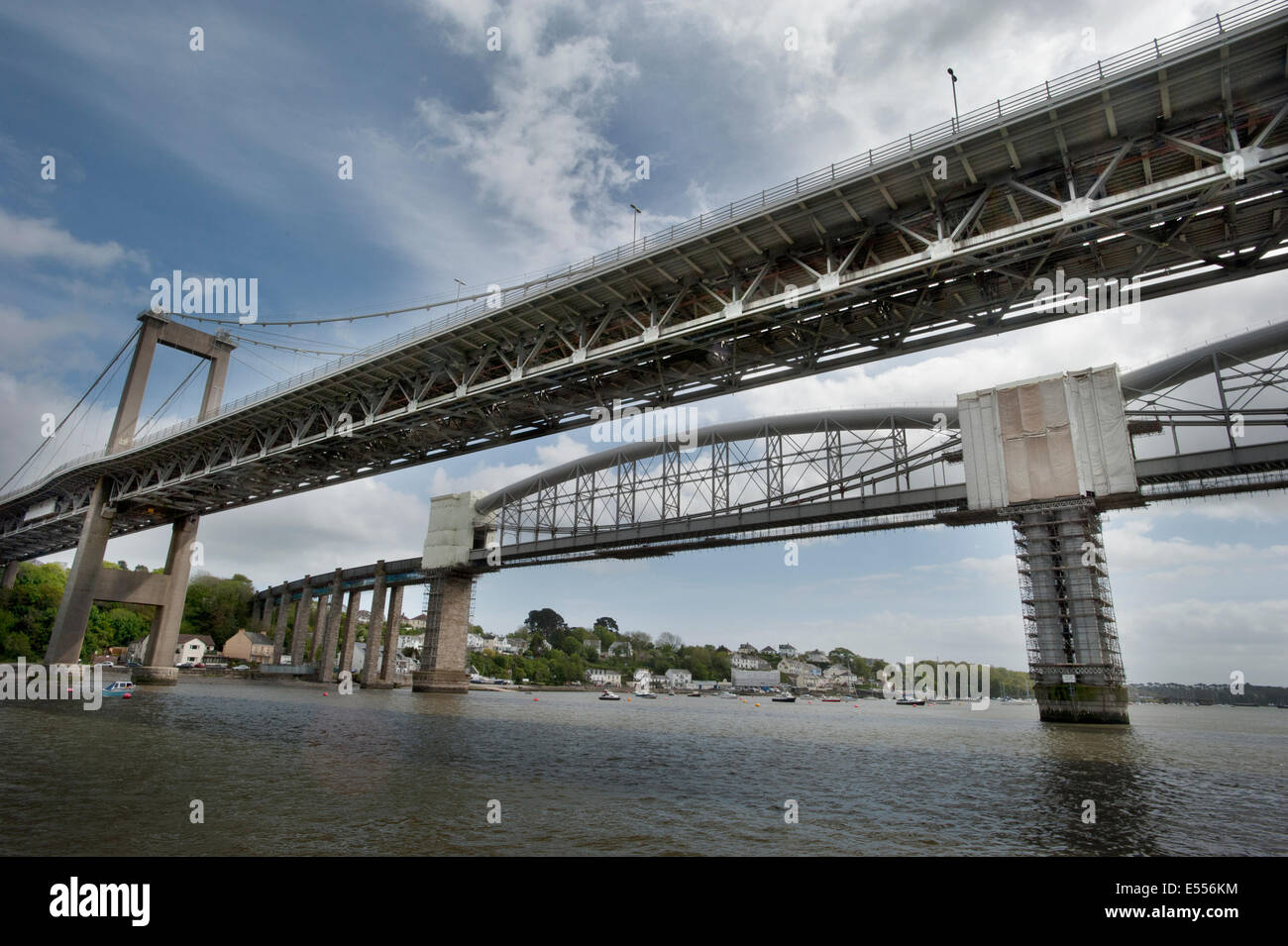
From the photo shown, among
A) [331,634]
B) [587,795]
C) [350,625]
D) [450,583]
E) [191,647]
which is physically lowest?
[587,795]

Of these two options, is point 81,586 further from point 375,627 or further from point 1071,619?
point 1071,619

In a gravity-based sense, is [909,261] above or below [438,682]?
above

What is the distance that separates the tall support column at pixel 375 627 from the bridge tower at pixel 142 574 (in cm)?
2726

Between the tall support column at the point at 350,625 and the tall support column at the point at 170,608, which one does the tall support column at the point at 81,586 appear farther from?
the tall support column at the point at 350,625

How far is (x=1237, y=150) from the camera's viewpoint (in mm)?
17266

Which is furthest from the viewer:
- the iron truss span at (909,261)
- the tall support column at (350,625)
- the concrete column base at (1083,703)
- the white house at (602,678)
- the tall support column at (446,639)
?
the white house at (602,678)

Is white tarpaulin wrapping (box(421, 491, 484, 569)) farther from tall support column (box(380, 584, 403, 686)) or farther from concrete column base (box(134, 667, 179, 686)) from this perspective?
concrete column base (box(134, 667, 179, 686))

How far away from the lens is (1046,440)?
154 ft

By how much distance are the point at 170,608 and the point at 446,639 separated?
1029 inches

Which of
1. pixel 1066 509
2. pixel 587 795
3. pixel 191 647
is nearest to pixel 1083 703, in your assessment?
pixel 1066 509

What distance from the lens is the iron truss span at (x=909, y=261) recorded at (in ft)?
59.3

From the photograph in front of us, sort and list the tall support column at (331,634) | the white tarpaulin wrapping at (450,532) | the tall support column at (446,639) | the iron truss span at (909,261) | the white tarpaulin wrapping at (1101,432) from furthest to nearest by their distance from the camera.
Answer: the tall support column at (331,634) → the white tarpaulin wrapping at (450,532) → the tall support column at (446,639) → the white tarpaulin wrapping at (1101,432) → the iron truss span at (909,261)

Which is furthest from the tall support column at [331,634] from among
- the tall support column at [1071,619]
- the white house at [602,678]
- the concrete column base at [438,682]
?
the white house at [602,678]
